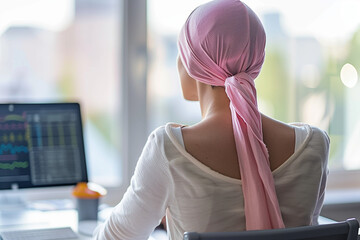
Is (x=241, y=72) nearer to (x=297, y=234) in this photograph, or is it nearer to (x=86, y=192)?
(x=297, y=234)

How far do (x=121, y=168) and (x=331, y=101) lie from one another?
108cm

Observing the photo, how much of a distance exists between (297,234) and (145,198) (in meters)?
0.38

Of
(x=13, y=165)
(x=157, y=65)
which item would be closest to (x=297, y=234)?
(x=13, y=165)

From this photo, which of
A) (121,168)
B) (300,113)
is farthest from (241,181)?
(300,113)

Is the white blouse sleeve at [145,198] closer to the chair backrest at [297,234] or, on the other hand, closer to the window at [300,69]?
the chair backrest at [297,234]

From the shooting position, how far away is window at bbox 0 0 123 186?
2.54 metres

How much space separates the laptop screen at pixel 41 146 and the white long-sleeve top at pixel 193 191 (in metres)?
0.75

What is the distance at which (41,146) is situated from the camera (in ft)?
7.51

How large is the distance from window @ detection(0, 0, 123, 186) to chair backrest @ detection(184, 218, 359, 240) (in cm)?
144

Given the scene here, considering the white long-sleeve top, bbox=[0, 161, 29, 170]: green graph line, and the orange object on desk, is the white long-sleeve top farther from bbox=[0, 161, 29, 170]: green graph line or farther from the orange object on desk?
bbox=[0, 161, 29, 170]: green graph line

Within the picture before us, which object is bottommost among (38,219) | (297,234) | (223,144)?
(38,219)

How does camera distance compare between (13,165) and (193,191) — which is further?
(13,165)

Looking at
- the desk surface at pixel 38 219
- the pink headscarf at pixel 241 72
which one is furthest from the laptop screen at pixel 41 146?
the pink headscarf at pixel 241 72

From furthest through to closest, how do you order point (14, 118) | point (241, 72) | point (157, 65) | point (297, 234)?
point (157, 65) → point (14, 118) → point (241, 72) → point (297, 234)
